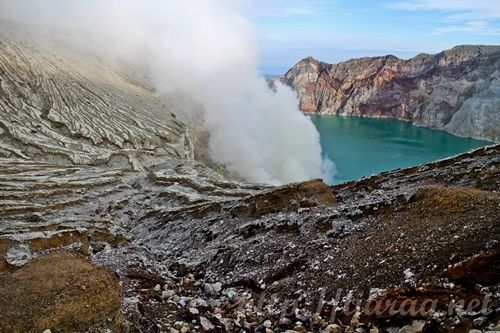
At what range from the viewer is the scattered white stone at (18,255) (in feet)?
91.9

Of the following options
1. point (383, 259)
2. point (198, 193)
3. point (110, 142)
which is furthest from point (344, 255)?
point (110, 142)

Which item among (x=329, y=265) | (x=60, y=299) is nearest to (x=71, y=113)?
(x=329, y=265)

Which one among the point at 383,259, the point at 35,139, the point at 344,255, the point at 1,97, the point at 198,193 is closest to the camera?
the point at 383,259

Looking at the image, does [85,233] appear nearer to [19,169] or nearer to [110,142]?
[19,169]

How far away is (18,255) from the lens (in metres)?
30.3

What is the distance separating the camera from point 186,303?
17781 millimetres

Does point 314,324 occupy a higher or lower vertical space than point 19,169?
higher

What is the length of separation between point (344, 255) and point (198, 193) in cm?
5463

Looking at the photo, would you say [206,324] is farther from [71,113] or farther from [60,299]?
[71,113]

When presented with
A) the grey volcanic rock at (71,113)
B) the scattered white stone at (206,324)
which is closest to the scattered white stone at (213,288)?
the scattered white stone at (206,324)

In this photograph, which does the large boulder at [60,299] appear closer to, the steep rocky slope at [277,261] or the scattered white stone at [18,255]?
the steep rocky slope at [277,261]

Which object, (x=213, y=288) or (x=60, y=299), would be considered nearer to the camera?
(x=60, y=299)

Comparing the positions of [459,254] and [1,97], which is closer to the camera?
[459,254]

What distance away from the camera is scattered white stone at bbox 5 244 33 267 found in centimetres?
2800
